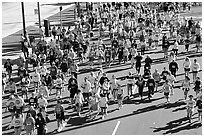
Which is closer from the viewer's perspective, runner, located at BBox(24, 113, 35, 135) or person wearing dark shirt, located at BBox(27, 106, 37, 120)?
runner, located at BBox(24, 113, 35, 135)

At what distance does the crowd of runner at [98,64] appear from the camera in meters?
21.1

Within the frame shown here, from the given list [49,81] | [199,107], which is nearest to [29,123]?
[49,81]

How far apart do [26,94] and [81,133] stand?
5595mm

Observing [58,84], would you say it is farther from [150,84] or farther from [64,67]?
[150,84]

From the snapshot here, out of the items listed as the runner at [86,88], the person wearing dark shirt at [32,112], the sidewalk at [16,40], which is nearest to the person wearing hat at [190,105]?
the runner at [86,88]

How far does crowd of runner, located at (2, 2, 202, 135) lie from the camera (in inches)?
831

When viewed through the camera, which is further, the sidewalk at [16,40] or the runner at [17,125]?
the sidewalk at [16,40]

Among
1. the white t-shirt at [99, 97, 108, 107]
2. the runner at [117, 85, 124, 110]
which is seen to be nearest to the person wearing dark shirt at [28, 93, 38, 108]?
the white t-shirt at [99, 97, 108, 107]

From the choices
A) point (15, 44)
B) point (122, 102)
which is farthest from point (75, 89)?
point (15, 44)

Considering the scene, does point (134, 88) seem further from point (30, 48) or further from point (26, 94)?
point (30, 48)

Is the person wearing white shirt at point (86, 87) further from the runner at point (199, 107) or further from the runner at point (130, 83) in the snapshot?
the runner at point (199, 107)

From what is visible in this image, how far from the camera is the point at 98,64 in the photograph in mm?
30953

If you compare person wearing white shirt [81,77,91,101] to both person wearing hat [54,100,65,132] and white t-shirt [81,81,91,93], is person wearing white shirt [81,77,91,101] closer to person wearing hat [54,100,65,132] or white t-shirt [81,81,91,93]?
white t-shirt [81,81,91,93]

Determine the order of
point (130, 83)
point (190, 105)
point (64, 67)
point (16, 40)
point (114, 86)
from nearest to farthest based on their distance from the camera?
point (190, 105), point (114, 86), point (130, 83), point (64, 67), point (16, 40)
